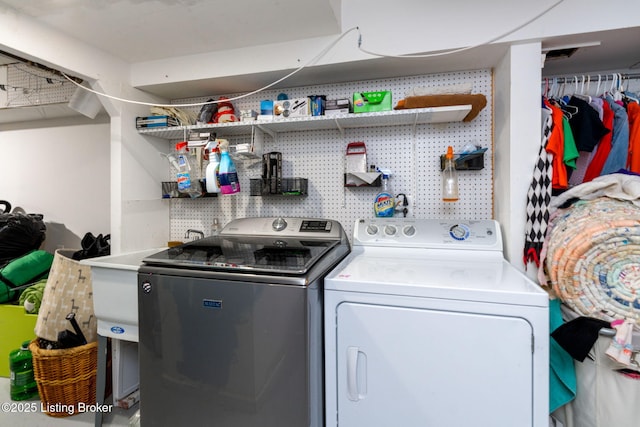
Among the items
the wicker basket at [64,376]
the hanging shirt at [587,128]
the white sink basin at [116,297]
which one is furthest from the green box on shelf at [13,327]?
the hanging shirt at [587,128]

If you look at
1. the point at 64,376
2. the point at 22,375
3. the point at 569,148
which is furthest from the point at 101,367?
the point at 569,148

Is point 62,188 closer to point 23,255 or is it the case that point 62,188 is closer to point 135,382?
point 23,255

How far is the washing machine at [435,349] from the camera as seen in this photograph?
3.10 feet

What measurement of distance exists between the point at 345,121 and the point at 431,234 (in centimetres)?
82

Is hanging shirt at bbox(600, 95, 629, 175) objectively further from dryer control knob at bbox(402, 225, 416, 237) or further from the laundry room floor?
the laundry room floor

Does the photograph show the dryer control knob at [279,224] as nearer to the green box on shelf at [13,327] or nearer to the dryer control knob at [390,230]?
the dryer control knob at [390,230]

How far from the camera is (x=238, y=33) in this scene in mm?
1618

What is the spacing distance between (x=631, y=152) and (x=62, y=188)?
403 centimetres

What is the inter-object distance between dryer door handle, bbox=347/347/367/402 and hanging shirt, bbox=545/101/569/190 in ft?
3.96

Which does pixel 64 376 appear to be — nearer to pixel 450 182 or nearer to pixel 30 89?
pixel 30 89

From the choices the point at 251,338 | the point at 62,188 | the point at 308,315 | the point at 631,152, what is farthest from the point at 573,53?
the point at 62,188

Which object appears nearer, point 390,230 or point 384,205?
point 390,230

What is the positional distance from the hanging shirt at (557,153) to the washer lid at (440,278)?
445 mm

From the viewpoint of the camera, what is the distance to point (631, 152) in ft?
4.83
